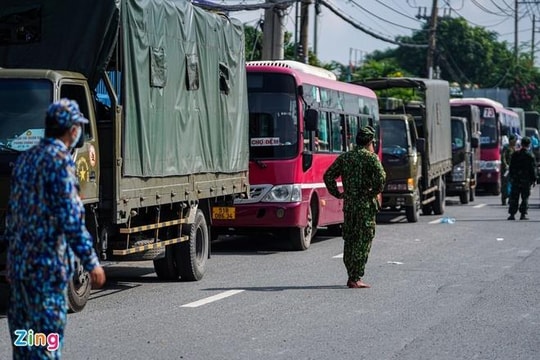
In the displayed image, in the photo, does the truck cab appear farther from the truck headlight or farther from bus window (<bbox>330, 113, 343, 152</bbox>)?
the truck headlight

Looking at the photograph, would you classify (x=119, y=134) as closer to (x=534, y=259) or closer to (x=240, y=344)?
(x=240, y=344)

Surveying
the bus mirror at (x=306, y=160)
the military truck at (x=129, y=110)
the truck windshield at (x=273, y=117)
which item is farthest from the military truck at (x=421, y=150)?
the military truck at (x=129, y=110)

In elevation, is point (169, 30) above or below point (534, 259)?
above

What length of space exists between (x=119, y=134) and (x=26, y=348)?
5847 millimetres

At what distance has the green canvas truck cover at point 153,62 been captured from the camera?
12.4 meters

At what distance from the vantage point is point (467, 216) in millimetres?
29188

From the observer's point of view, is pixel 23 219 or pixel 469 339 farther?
pixel 469 339

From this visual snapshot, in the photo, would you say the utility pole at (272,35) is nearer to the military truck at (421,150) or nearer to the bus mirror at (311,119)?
the military truck at (421,150)

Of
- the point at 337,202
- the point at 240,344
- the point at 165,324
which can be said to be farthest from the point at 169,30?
the point at 337,202

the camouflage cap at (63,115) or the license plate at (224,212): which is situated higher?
the camouflage cap at (63,115)

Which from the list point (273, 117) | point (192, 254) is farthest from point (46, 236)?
point (273, 117)

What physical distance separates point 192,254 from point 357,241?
79.3 inches

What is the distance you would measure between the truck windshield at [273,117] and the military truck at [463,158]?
16.1 metres

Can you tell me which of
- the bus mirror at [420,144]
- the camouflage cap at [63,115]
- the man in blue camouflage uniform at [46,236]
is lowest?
the man in blue camouflage uniform at [46,236]
